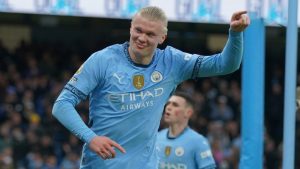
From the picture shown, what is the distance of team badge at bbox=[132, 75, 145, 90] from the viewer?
4898 millimetres

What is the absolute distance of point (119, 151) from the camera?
483cm

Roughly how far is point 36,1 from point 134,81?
610 cm

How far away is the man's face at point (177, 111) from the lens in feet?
26.5

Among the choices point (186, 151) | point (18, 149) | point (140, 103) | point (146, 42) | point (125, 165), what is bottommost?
point (18, 149)

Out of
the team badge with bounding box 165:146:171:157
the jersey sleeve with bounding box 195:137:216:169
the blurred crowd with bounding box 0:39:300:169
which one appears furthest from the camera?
the blurred crowd with bounding box 0:39:300:169

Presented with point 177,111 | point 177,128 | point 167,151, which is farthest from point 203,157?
point 177,111

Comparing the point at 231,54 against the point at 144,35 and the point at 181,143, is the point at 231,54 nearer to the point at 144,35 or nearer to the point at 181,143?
the point at 144,35

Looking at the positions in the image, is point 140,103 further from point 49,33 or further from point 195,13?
point 49,33

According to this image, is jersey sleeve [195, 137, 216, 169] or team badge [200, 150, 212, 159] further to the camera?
team badge [200, 150, 212, 159]

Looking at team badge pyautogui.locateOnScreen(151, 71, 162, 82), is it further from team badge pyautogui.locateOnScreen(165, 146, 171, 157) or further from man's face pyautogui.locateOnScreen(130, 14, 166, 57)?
team badge pyautogui.locateOnScreen(165, 146, 171, 157)

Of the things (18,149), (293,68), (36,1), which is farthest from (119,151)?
(18,149)

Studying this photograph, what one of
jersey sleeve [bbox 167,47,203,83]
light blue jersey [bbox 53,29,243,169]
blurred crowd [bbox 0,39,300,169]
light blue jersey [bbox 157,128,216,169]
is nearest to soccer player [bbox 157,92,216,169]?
light blue jersey [bbox 157,128,216,169]

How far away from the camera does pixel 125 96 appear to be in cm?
486

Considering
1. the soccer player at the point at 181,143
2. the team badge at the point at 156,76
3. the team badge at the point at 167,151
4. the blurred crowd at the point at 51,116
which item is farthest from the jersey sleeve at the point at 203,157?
the blurred crowd at the point at 51,116
